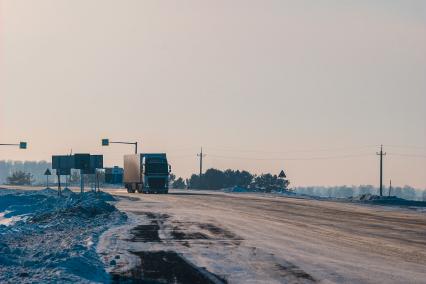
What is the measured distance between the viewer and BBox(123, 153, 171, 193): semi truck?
233 ft

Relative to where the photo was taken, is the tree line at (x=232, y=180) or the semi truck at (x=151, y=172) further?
the tree line at (x=232, y=180)

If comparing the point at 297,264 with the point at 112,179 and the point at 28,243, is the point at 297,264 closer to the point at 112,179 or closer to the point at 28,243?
the point at 28,243

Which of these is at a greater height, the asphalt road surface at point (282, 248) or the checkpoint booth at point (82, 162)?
the checkpoint booth at point (82, 162)

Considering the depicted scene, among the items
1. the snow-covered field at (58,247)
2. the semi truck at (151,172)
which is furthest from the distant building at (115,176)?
the snow-covered field at (58,247)

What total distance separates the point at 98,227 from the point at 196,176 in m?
114

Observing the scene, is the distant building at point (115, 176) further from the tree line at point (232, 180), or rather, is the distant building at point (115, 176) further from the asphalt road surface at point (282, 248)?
the asphalt road surface at point (282, 248)

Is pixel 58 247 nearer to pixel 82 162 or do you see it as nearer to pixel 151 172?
pixel 82 162

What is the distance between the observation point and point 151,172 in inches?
2813

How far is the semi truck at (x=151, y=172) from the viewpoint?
2795 inches

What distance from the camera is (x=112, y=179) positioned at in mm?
119938

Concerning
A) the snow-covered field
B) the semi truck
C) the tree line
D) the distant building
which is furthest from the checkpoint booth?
the tree line

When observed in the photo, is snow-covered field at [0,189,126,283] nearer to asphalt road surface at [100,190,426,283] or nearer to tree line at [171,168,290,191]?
asphalt road surface at [100,190,426,283]

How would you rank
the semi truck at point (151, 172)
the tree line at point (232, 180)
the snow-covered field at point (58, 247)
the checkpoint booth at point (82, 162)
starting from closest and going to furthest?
the snow-covered field at point (58, 247) → the checkpoint booth at point (82, 162) → the semi truck at point (151, 172) → the tree line at point (232, 180)

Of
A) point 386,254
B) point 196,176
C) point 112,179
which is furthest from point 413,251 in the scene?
point 196,176
